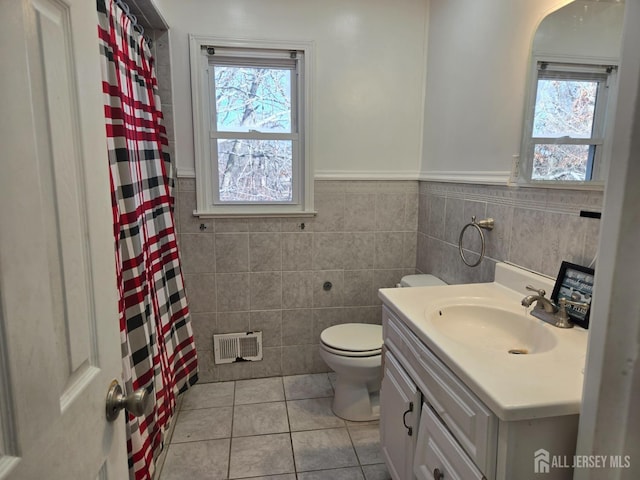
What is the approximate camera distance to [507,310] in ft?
4.65

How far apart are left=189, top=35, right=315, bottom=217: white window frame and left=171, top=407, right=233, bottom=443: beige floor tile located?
1.14m

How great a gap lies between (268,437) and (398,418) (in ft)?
2.86

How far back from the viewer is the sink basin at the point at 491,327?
1293mm

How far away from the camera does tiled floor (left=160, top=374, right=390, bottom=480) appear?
1.83 m

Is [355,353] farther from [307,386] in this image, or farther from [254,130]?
[254,130]

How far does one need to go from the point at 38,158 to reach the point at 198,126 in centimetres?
188

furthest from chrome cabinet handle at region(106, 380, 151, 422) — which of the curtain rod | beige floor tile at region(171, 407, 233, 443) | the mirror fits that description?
the curtain rod

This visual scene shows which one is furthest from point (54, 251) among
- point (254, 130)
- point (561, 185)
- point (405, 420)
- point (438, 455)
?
point (254, 130)

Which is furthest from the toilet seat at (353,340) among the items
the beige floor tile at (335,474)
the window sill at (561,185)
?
the window sill at (561,185)

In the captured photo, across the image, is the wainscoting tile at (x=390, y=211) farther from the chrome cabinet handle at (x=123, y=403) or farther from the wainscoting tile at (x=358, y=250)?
the chrome cabinet handle at (x=123, y=403)

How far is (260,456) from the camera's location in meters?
1.92

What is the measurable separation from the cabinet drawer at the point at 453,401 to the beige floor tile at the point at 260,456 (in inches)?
34.7

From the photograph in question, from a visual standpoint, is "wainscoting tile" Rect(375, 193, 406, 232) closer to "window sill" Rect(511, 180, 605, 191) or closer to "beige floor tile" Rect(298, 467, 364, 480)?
"window sill" Rect(511, 180, 605, 191)

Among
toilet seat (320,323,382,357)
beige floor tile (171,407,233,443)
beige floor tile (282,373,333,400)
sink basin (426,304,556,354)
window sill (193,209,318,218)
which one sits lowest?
beige floor tile (171,407,233,443)
